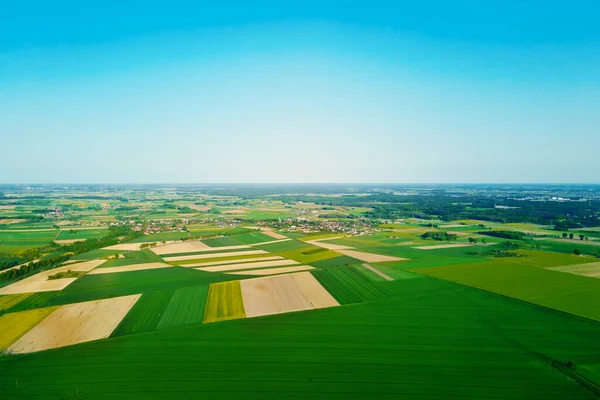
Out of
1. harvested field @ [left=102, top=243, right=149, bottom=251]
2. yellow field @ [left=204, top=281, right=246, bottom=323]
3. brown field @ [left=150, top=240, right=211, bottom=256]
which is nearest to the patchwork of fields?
yellow field @ [left=204, top=281, right=246, bottom=323]

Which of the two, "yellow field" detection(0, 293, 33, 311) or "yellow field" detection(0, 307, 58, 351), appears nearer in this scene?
"yellow field" detection(0, 307, 58, 351)

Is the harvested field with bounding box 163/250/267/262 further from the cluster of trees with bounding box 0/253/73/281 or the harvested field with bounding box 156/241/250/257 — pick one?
the cluster of trees with bounding box 0/253/73/281

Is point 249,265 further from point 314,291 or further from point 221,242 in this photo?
point 221,242

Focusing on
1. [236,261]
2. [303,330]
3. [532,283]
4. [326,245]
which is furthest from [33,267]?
[532,283]

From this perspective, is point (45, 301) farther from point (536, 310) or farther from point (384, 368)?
point (536, 310)

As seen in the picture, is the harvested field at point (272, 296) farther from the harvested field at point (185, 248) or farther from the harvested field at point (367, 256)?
the harvested field at point (185, 248)

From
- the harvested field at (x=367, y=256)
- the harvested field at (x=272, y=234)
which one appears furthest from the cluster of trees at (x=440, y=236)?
the harvested field at (x=272, y=234)

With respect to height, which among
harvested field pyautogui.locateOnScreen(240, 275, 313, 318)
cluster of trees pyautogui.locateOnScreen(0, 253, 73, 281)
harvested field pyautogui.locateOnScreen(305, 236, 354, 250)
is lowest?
cluster of trees pyautogui.locateOnScreen(0, 253, 73, 281)

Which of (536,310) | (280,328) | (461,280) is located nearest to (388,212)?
(461,280)
